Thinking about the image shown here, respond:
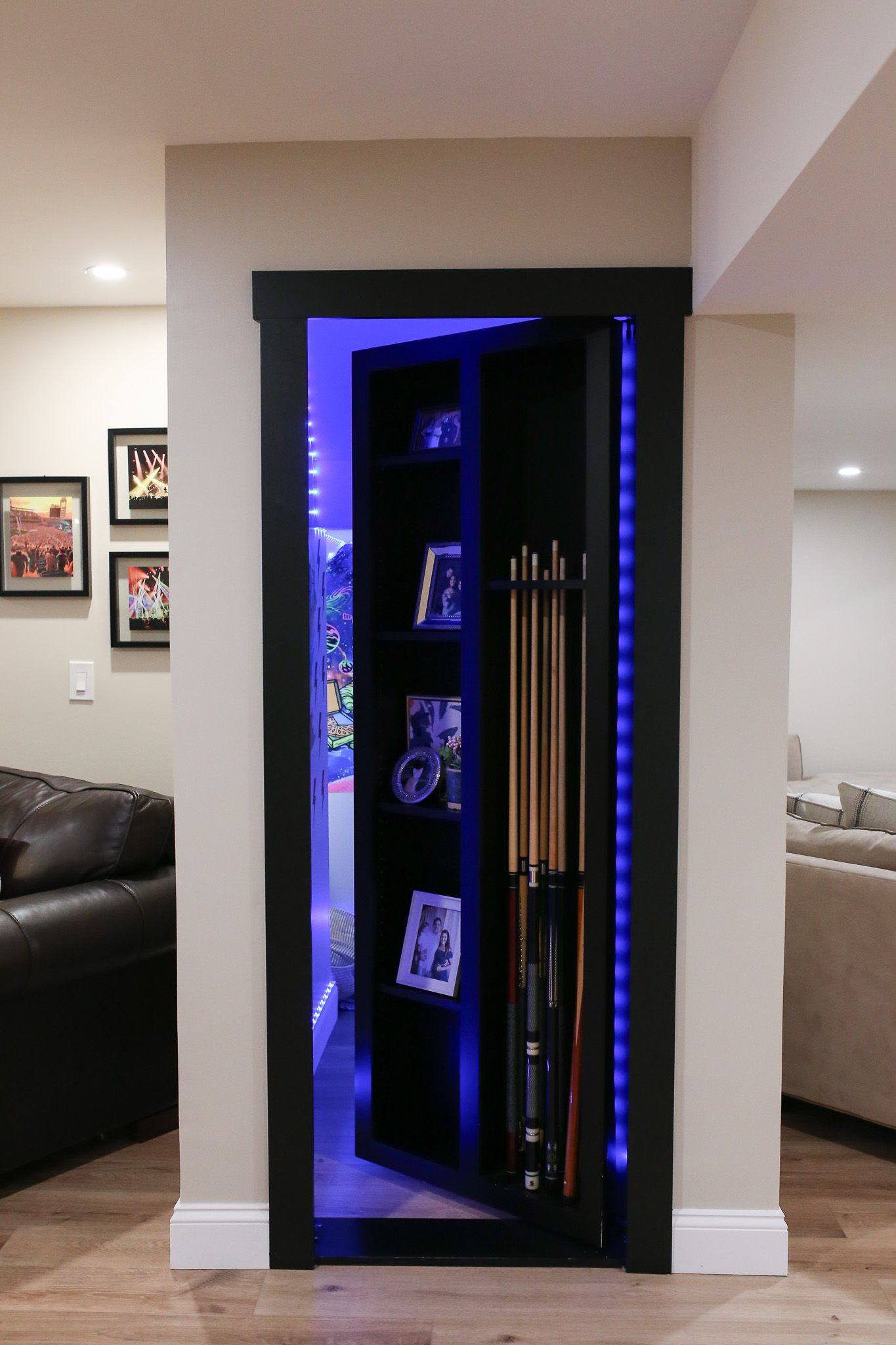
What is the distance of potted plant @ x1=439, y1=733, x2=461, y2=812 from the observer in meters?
2.53

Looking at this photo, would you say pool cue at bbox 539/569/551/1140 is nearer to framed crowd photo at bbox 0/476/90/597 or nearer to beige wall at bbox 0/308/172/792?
beige wall at bbox 0/308/172/792

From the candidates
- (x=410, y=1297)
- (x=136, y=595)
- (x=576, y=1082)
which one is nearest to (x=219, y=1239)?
(x=410, y=1297)

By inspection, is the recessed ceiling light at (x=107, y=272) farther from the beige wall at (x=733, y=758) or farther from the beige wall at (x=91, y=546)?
the beige wall at (x=733, y=758)

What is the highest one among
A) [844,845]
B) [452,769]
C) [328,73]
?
[328,73]

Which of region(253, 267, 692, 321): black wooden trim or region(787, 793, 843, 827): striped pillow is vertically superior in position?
region(253, 267, 692, 321): black wooden trim

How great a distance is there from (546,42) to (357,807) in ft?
5.50

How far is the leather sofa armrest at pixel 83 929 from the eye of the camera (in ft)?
7.81

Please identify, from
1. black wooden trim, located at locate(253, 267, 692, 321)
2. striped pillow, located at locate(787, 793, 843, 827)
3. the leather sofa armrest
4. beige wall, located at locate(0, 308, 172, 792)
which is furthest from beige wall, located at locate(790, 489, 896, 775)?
the leather sofa armrest

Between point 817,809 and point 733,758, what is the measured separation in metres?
1.08

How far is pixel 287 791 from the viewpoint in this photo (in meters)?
2.16

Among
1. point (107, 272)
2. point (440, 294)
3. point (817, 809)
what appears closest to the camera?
point (440, 294)

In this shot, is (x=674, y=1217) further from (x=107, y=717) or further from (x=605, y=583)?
(x=107, y=717)

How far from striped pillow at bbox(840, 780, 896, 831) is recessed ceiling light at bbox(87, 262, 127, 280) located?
8.36 ft

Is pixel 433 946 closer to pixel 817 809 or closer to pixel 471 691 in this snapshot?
pixel 471 691
